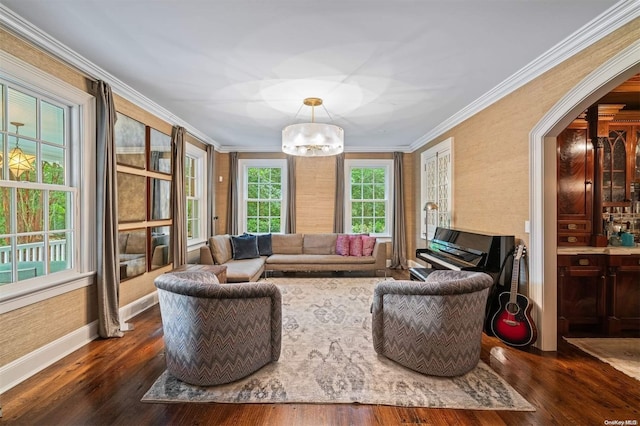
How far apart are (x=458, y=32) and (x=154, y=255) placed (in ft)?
14.3

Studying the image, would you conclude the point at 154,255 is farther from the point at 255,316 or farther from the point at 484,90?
the point at 484,90

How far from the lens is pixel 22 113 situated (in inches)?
100

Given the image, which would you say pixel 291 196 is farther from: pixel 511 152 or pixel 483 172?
pixel 511 152

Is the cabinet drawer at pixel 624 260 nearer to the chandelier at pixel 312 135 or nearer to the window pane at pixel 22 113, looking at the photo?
the chandelier at pixel 312 135

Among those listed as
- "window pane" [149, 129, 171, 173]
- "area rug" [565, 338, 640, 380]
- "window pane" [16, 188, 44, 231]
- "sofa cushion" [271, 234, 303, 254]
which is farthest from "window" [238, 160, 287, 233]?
"area rug" [565, 338, 640, 380]

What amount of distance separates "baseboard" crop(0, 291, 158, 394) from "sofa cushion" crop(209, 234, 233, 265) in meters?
1.89

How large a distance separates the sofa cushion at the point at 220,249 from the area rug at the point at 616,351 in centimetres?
477

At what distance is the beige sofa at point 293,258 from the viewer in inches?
201

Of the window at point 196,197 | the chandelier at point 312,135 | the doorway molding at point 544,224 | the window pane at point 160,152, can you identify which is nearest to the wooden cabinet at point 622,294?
the doorway molding at point 544,224

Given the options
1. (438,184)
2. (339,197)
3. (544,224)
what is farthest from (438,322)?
(339,197)

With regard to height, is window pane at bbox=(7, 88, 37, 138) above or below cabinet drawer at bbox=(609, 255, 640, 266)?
above

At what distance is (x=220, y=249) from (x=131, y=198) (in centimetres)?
190

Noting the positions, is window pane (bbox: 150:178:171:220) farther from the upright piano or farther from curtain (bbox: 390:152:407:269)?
curtain (bbox: 390:152:407:269)

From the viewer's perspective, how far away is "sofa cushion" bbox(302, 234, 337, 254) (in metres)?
6.38
